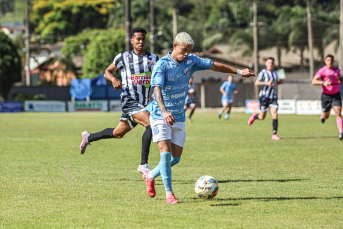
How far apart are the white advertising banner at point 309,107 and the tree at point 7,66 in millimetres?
28417

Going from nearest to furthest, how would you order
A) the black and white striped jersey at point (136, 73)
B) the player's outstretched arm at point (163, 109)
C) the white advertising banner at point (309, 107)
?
the player's outstretched arm at point (163, 109), the black and white striped jersey at point (136, 73), the white advertising banner at point (309, 107)

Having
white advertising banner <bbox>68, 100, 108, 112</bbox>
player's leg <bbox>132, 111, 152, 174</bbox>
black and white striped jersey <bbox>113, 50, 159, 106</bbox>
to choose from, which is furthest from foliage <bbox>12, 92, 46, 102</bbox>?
player's leg <bbox>132, 111, 152, 174</bbox>

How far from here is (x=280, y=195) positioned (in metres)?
7.20

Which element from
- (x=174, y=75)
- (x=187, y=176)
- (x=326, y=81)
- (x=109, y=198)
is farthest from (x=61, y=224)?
(x=326, y=81)

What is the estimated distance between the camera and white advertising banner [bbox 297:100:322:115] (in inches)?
1300

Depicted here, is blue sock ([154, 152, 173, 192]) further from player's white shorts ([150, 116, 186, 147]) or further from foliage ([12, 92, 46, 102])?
foliage ([12, 92, 46, 102])

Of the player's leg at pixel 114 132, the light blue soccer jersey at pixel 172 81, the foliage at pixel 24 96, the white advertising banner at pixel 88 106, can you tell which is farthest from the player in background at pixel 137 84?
the foliage at pixel 24 96

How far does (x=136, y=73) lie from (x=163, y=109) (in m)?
2.62

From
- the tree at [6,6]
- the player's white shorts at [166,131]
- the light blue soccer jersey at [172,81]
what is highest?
the tree at [6,6]

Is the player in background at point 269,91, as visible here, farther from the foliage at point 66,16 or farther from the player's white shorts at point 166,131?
the foliage at point 66,16

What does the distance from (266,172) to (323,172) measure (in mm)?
926

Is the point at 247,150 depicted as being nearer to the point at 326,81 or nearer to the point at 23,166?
the point at 326,81

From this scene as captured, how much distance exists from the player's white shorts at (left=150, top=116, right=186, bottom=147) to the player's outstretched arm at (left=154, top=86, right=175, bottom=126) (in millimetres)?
296

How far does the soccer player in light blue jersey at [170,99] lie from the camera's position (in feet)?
21.5
